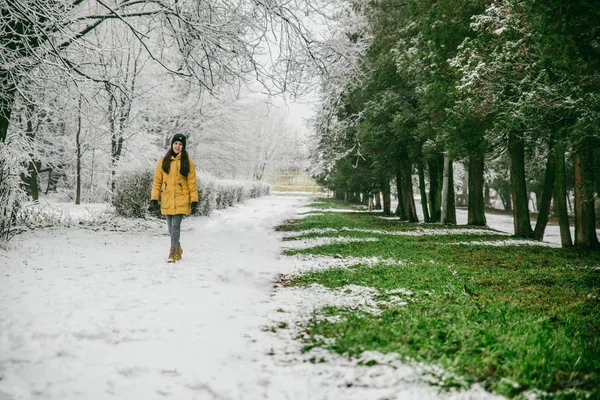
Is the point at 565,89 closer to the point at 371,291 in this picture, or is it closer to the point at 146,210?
the point at 371,291

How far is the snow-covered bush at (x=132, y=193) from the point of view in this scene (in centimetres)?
1347

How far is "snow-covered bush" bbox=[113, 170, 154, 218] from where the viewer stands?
44.2ft

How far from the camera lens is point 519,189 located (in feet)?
41.2

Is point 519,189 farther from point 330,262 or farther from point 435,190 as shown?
point 330,262

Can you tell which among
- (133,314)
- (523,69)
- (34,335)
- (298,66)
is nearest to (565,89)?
(523,69)

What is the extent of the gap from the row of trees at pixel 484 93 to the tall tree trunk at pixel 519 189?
0.03 m

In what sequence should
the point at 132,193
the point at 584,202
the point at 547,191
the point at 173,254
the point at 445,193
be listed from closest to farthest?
the point at 173,254 < the point at 584,202 < the point at 547,191 < the point at 132,193 < the point at 445,193

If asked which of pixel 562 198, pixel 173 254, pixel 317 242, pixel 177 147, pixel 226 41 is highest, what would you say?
pixel 226 41

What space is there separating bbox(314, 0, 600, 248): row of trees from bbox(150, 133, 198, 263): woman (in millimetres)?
4020

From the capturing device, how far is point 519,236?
12.8 m

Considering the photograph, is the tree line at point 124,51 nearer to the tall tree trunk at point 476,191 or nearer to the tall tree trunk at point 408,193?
the tall tree trunk at point 476,191

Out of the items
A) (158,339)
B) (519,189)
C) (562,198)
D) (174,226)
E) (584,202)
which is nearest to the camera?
(158,339)

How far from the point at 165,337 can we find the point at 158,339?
7cm

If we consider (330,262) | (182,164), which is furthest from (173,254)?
(330,262)
